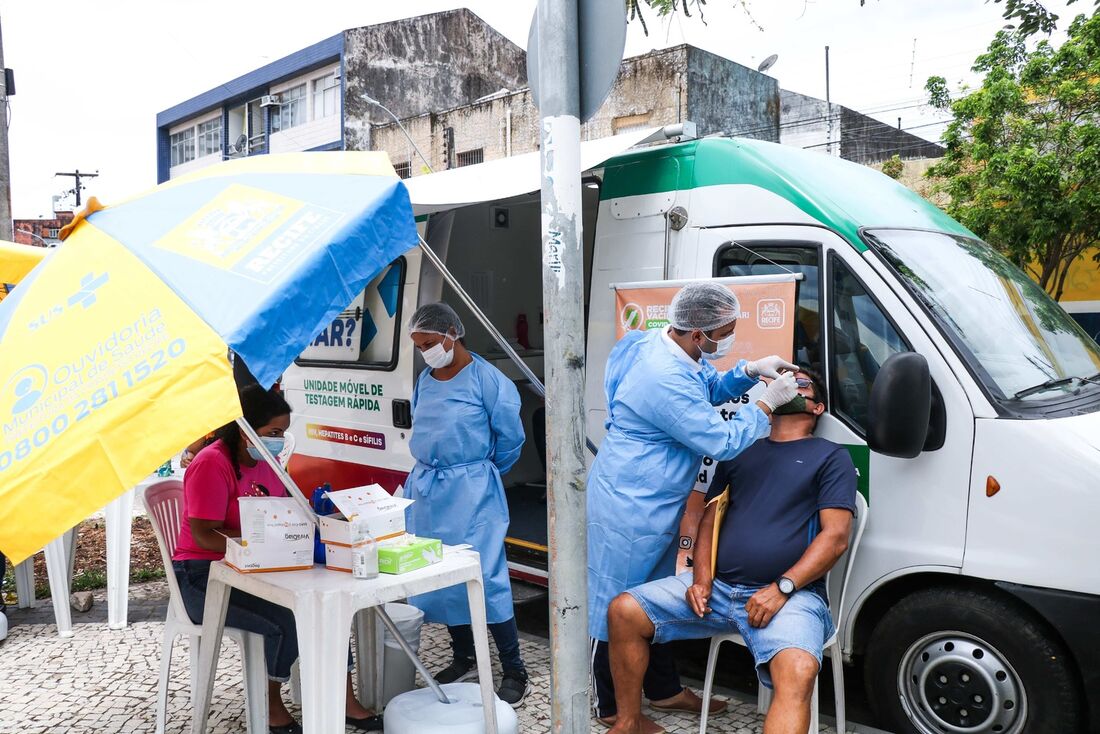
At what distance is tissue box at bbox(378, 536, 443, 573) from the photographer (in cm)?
307

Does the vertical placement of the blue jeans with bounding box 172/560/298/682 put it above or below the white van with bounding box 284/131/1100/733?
below

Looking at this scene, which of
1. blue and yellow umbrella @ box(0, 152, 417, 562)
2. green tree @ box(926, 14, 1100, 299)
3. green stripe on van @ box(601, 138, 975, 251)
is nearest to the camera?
blue and yellow umbrella @ box(0, 152, 417, 562)

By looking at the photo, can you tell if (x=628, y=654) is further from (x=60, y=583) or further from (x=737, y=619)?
(x=60, y=583)

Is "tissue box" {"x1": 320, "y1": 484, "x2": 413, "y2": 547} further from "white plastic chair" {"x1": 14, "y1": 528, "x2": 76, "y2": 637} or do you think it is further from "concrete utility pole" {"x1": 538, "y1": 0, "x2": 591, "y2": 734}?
"white plastic chair" {"x1": 14, "y1": 528, "x2": 76, "y2": 637}

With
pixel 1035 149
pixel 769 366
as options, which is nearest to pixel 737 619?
pixel 769 366

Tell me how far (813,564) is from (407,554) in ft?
4.85

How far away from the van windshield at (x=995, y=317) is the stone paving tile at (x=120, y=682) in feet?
5.42

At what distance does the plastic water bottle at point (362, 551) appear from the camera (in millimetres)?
3014

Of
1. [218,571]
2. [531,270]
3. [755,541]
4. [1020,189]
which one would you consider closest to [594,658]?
[755,541]

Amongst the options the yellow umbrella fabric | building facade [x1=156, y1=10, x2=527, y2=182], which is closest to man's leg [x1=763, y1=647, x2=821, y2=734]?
the yellow umbrella fabric

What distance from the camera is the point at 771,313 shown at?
368 cm

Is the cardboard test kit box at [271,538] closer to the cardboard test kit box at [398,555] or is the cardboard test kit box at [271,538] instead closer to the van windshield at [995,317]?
the cardboard test kit box at [398,555]

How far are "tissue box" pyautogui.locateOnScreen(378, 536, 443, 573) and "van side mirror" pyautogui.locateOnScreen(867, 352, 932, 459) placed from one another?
1672 mm

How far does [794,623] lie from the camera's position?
3189 millimetres
